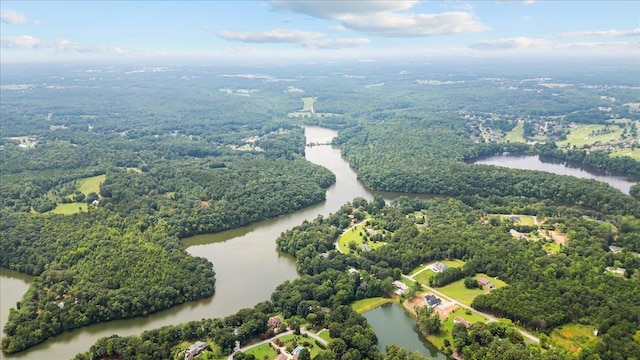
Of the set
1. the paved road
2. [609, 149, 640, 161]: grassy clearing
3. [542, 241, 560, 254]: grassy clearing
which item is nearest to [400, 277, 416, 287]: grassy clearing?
the paved road

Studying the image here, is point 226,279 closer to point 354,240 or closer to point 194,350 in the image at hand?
point 194,350

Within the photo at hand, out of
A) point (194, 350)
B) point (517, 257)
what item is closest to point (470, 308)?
point (517, 257)

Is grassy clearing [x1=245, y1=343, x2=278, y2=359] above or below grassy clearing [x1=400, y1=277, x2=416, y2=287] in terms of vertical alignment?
below

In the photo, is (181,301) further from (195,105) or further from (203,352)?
(195,105)

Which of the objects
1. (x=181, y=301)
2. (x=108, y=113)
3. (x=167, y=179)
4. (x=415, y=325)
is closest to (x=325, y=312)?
(x=415, y=325)

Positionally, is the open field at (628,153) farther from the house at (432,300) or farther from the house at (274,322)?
the house at (274,322)

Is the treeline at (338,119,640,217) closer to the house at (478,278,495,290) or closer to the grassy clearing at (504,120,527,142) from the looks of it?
the grassy clearing at (504,120,527,142)
